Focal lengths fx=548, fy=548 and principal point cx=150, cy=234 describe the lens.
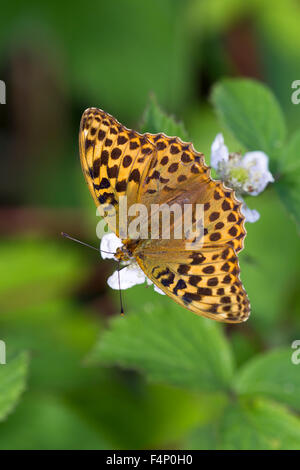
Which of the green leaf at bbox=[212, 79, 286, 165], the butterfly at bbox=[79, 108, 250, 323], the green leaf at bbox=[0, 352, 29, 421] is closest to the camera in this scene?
the butterfly at bbox=[79, 108, 250, 323]

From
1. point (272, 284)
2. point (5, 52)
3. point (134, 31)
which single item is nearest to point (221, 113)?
point (272, 284)

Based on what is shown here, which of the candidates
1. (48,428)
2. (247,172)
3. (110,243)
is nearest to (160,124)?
(247,172)

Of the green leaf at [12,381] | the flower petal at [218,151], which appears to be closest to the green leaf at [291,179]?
the flower petal at [218,151]

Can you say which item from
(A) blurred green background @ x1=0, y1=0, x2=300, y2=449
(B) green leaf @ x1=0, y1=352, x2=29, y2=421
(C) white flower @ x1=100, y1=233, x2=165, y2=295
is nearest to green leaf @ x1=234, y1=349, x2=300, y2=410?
(A) blurred green background @ x1=0, y1=0, x2=300, y2=449

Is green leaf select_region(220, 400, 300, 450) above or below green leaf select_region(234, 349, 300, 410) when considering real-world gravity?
below

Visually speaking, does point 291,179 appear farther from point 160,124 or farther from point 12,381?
point 12,381

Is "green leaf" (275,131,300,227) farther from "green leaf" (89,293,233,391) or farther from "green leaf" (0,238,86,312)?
"green leaf" (0,238,86,312)
